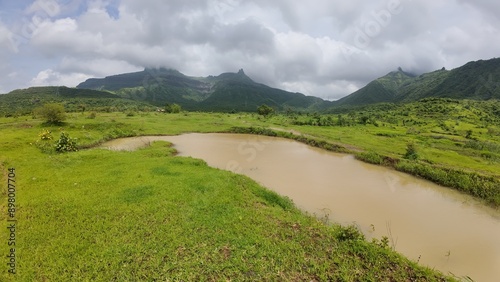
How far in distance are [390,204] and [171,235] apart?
16987 millimetres

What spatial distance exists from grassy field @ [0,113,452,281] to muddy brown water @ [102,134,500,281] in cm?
349

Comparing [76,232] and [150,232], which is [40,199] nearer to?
[76,232]

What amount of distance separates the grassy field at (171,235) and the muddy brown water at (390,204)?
3.49 metres

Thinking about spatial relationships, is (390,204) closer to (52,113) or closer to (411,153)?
(411,153)

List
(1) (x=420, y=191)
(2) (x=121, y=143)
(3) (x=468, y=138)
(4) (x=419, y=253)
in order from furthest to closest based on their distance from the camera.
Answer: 1. (3) (x=468, y=138)
2. (2) (x=121, y=143)
3. (1) (x=420, y=191)
4. (4) (x=419, y=253)

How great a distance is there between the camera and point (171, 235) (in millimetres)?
11219

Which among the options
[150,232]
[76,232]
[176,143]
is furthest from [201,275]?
[176,143]

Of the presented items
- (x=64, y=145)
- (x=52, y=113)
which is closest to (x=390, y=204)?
(x=64, y=145)

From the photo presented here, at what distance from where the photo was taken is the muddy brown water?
13.9 metres

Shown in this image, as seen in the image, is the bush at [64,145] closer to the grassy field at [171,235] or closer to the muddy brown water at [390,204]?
the muddy brown water at [390,204]

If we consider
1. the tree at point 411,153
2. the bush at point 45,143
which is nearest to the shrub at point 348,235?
the tree at point 411,153

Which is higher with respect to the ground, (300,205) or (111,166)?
(111,166)

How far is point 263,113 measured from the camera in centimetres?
9075

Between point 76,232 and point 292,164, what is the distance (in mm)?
22572
